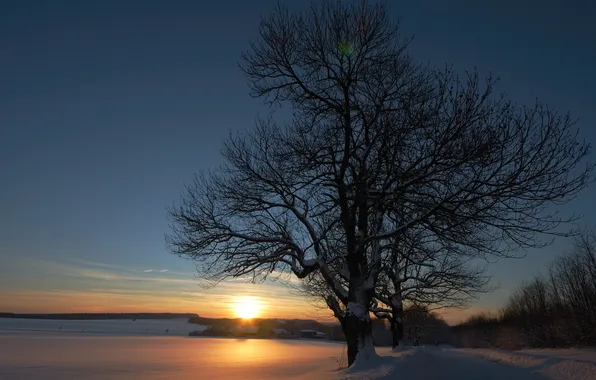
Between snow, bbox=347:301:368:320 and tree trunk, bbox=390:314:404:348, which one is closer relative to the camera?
snow, bbox=347:301:368:320

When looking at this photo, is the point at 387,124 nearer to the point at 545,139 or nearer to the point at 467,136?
the point at 467,136

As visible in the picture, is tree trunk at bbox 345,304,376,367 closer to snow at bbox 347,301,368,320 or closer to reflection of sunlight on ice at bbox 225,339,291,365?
snow at bbox 347,301,368,320

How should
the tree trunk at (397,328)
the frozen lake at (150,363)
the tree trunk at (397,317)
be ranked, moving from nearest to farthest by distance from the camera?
1. the frozen lake at (150,363)
2. the tree trunk at (397,317)
3. the tree trunk at (397,328)

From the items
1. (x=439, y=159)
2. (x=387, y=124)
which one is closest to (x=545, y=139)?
(x=439, y=159)

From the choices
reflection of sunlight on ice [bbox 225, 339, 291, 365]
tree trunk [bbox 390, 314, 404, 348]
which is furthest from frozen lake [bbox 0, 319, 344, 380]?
tree trunk [bbox 390, 314, 404, 348]

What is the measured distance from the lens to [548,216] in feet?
34.1

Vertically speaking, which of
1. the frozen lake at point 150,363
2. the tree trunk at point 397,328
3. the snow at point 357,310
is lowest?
the frozen lake at point 150,363

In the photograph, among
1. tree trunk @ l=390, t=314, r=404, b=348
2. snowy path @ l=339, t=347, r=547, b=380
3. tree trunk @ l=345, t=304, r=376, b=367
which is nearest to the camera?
snowy path @ l=339, t=347, r=547, b=380

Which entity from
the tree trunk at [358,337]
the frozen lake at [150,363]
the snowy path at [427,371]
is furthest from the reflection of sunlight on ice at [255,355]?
the tree trunk at [358,337]

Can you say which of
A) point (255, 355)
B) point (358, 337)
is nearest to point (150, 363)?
point (255, 355)

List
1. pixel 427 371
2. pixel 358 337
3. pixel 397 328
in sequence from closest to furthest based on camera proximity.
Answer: pixel 358 337, pixel 427 371, pixel 397 328

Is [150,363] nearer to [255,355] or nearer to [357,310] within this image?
[255,355]

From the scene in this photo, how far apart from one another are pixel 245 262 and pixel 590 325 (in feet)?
120

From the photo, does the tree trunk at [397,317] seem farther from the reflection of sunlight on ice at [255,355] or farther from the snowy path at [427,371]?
the snowy path at [427,371]
